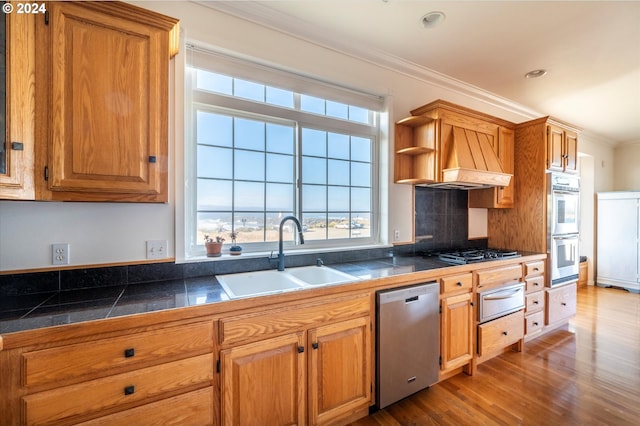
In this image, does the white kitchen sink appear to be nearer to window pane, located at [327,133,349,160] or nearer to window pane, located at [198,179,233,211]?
window pane, located at [198,179,233,211]

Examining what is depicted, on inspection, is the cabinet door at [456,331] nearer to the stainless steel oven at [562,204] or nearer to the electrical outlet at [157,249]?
the stainless steel oven at [562,204]

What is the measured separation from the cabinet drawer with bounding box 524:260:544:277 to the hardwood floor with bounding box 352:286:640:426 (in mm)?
741

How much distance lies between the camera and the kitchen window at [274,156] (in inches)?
75.0

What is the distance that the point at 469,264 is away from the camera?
220 cm

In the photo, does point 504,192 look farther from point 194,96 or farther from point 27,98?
point 27,98

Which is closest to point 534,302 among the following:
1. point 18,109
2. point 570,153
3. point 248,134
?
point 570,153

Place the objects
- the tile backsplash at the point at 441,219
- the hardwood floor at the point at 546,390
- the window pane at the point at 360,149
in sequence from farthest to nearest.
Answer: the tile backsplash at the point at 441,219 < the window pane at the point at 360,149 < the hardwood floor at the point at 546,390

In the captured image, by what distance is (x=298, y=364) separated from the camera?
1.48 meters

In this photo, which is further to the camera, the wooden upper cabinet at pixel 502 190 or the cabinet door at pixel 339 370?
the wooden upper cabinet at pixel 502 190

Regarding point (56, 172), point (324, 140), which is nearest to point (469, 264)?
point (324, 140)

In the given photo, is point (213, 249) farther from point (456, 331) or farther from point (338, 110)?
point (456, 331)

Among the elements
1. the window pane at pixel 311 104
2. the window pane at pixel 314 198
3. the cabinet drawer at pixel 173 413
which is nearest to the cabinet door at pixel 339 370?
the cabinet drawer at pixel 173 413

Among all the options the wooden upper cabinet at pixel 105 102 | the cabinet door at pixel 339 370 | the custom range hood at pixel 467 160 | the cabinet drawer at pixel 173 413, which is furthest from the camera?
the custom range hood at pixel 467 160

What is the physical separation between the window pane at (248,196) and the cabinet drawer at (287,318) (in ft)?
3.05
